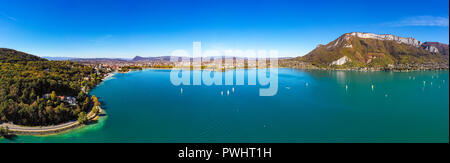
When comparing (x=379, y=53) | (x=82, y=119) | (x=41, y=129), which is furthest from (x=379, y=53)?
(x=41, y=129)

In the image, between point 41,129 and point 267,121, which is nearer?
point 41,129

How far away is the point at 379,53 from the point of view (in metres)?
79.5

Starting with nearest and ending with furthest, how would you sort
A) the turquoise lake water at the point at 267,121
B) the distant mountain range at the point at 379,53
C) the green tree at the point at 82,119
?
1. the turquoise lake water at the point at 267,121
2. the green tree at the point at 82,119
3. the distant mountain range at the point at 379,53

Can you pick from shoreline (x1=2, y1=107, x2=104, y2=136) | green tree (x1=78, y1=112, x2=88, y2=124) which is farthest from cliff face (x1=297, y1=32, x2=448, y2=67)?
shoreline (x1=2, y1=107, x2=104, y2=136)

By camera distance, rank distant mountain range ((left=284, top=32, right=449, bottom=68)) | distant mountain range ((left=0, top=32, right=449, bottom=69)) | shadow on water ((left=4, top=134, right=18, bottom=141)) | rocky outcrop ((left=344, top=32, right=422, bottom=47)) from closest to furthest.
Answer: shadow on water ((left=4, top=134, right=18, bottom=141)) < distant mountain range ((left=0, top=32, right=449, bottom=69)) < distant mountain range ((left=284, top=32, right=449, bottom=68)) < rocky outcrop ((left=344, top=32, right=422, bottom=47))

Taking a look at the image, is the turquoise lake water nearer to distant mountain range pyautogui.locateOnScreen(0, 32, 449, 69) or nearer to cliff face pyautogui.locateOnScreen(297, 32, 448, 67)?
distant mountain range pyautogui.locateOnScreen(0, 32, 449, 69)

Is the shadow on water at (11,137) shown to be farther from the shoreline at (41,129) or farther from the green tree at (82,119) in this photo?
the green tree at (82,119)

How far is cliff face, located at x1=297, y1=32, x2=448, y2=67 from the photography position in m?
73.9

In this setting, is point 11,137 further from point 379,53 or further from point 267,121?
point 379,53

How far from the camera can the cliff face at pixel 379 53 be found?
73.9 meters

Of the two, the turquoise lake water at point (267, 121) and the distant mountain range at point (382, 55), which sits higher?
the distant mountain range at point (382, 55)

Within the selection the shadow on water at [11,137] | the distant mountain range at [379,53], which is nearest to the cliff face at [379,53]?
the distant mountain range at [379,53]
